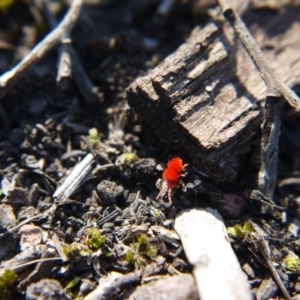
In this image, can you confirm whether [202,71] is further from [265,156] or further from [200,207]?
[200,207]

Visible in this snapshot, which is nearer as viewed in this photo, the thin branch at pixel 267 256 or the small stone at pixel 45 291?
the small stone at pixel 45 291

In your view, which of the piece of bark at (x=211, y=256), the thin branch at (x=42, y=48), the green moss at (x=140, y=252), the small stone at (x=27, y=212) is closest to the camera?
the piece of bark at (x=211, y=256)

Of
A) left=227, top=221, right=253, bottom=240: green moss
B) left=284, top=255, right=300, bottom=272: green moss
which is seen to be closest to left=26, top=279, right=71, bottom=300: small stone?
left=227, top=221, right=253, bottom=240: green moss

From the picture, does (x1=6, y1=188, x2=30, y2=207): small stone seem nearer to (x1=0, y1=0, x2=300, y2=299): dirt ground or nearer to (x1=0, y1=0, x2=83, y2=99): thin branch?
(x1=0, y1=0, x2=300, y2=299): dirt ground

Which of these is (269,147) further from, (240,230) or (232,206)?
(240,230)

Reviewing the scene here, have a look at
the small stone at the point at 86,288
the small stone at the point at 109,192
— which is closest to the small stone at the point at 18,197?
the small stone at the point at 109,192

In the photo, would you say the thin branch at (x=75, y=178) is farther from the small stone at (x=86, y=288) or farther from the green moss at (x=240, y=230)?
the green moss at (x=240, y=230)

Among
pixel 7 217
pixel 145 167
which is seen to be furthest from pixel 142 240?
pixel 7 217
